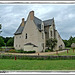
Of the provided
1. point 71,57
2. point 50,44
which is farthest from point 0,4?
point 50,44

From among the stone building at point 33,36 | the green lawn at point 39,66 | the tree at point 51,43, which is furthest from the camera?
the tree at point 51,43

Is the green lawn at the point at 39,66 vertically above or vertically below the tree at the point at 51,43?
below

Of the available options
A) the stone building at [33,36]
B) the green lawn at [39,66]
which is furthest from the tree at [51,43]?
the green lawn at [39,66]

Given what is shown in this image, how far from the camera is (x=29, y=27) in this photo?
1319 cm

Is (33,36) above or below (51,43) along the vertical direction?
above

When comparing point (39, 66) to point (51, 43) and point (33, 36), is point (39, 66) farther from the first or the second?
point (51, 43)

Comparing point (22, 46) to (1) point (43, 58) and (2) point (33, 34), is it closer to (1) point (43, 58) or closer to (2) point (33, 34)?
(2) point (33, 34)

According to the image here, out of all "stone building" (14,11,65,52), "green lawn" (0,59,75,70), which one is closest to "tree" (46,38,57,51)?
"stone building" (14,11,65,52)

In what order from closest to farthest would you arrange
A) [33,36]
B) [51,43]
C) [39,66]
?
[39,66] < [33,36] < [51,43]

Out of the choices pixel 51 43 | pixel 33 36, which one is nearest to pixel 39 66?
pixel 33 36

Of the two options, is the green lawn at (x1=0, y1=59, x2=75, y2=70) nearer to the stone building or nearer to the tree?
the stone building

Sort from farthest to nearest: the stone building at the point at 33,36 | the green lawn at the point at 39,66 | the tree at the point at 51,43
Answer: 1. the tree at the point at 51,43
2. the stone building at the point at 33,36
3. the green lawn at the point at 39,66

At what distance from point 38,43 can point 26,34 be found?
2265 mm

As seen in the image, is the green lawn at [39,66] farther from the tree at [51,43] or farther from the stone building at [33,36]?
the tree at [51,43]
